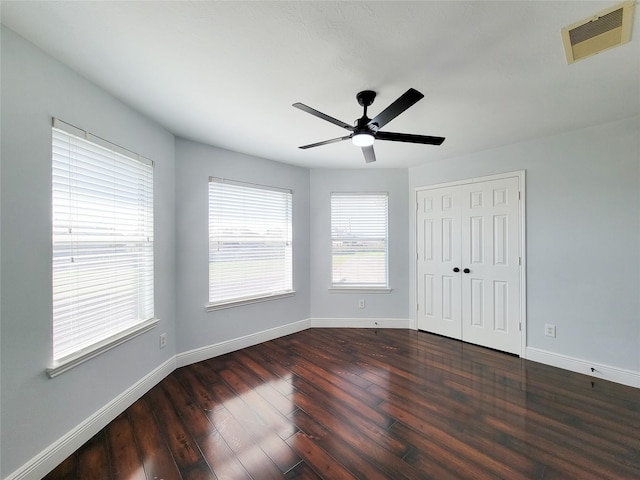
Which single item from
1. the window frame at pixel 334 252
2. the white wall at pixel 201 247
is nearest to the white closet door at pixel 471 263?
the window frame at pixel 334 252

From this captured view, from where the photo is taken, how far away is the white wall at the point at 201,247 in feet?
9.07

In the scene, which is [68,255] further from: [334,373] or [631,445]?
[631,445]

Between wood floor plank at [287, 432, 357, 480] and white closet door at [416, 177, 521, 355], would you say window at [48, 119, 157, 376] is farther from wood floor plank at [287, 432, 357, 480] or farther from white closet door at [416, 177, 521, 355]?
white closet door at [416, 177, 521, 355]

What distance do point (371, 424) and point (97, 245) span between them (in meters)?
2.40

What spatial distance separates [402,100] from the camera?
1.50 m

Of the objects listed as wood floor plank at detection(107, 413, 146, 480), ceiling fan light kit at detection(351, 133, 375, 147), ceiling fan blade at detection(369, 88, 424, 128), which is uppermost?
ceiling fan blade at detection(369, 88, 424, 128)

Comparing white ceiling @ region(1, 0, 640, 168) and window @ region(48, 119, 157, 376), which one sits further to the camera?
window @ region(48, 119, 157, 376)

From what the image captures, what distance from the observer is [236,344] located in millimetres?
3143

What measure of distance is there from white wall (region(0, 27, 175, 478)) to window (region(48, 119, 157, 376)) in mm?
74

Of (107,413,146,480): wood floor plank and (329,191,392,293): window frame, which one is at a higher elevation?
(329,191,392,293): window frame

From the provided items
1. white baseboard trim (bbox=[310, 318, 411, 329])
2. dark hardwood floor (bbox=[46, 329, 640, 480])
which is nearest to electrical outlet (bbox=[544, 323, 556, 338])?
dark hardwood floor (bbox=[46, 329, 640, 480])

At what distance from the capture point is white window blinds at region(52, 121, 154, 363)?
5.30 ft

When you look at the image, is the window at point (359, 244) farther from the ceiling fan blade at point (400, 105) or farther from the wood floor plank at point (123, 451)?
the wood floor plank at point (123, 451)

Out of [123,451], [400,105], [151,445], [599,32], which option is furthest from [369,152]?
[123,451]
